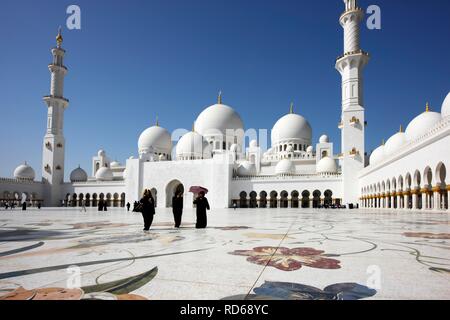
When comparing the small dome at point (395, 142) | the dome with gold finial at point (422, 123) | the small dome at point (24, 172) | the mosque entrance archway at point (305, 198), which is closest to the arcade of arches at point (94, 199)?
the small dome at point (24, 172)

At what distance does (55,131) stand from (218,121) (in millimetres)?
18945

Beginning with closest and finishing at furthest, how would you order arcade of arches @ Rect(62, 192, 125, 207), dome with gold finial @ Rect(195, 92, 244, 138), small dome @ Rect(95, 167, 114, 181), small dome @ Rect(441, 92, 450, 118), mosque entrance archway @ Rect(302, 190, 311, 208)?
1. small dome @ Rect(441, 92, 450, 118)
2. mosque entrance archway @ Rect(302, 190, 311, 208)
3. arcade of arches @ Rect(62, 192, 125, 207)
4. dome with gold finial @ Rect(195, 92, 244, 138)
5. small dome @ Rect(95, 167, 114, 181)

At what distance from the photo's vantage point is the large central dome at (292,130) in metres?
39.0

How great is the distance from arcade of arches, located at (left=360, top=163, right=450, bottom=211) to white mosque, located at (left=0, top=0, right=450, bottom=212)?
0.22 ft

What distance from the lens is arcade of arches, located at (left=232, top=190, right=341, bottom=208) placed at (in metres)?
30.4

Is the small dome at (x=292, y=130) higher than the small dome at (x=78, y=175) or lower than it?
higher

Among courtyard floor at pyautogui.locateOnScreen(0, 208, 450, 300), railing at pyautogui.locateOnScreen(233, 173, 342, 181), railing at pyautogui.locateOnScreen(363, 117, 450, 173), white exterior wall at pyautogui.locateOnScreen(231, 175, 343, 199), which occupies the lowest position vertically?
courtyard floor at pyautogui.locateOnScreen(0, 208, 450, 300)

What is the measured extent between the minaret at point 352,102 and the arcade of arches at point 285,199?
9.37 ft

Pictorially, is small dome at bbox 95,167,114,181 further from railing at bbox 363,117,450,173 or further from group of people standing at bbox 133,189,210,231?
group of people standing at bbox 133,189,210,231

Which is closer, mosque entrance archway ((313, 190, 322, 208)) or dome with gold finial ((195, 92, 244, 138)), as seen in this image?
mosque entrance archway ((313, 190, 322, 208))

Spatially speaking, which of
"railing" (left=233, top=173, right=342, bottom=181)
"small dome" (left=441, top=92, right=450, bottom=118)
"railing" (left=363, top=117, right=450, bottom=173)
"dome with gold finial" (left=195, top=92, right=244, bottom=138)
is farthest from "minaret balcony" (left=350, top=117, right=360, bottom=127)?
"dome with gold finial" (left=195, top=92, right=244, bottom=138)

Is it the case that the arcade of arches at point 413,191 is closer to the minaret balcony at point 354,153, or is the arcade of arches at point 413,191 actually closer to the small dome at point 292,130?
the minaret balcony at point 354,153
